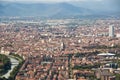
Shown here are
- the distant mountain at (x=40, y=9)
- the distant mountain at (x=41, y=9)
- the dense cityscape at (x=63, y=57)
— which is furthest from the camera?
the distant mountain at (x=41, y=9)

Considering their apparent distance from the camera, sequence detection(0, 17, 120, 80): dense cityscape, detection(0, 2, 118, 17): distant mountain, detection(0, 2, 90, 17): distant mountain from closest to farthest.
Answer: detection(0, 17, 120, 80): dense cityscape → detection(0, 2, 90, 17): distant mountain → detection(0, 2, 118, 17): distant mountain

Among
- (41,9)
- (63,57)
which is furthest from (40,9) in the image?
(63,57)

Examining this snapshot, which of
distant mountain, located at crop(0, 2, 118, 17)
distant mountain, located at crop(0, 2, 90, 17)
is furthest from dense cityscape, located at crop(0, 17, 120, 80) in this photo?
distant mountain, located at crop(0, 2, 118, 17)

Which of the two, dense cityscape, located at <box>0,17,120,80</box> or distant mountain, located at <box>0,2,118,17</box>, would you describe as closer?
dense cityscape, located at <box>0,17,120,80</box>

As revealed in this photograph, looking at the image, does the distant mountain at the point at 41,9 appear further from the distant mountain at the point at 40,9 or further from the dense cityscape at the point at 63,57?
the dense cityscape at the point at 63,57

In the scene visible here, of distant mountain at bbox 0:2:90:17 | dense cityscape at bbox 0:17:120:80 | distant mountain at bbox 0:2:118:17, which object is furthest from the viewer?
distant mountain at bbox 0:2:118:17

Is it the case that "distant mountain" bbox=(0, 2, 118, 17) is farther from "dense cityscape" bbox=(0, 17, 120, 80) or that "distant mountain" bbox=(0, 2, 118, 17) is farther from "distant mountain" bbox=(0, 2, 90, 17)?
"dense cityscape" bbox=(0, 17, 120, 80)

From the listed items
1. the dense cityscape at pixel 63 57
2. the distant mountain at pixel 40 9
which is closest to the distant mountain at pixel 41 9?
the distant mountain at pixel 40 9

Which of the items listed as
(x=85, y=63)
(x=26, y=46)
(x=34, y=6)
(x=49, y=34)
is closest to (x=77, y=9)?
(x=34, y=6)

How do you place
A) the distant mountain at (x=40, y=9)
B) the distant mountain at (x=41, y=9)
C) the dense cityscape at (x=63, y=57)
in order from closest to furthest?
the dense cityscape at (x=63, y=57) → the distant mountain at (x=40, y=9) → the distant mountain at (x=41, y=9)

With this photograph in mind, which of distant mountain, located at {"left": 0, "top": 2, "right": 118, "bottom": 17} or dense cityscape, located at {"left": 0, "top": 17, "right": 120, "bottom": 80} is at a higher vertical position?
distant mountain, located at {"left": 0, "top": 2, "right": 118, "bottom": 17}

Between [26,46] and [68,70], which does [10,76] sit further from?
[26,46]
